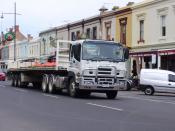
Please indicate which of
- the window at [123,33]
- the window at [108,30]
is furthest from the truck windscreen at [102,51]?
the window at [108,30]

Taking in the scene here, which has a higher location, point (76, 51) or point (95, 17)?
point (95, 17)

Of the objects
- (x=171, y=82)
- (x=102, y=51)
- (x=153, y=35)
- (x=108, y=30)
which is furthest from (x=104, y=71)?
(x=108, y=30)

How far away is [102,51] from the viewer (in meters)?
25.0

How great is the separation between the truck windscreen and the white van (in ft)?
29.5

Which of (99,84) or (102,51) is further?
(102,51)

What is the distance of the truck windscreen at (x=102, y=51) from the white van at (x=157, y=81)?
29.5 feet

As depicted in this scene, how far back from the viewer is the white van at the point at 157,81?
33.4 meters

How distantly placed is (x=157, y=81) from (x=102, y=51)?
9.72 metres

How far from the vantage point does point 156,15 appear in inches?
1698

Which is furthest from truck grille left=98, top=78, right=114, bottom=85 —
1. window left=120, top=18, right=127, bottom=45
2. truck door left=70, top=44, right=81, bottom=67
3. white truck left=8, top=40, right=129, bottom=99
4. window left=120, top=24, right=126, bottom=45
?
window left=120, top=24, right=126, bottom=45

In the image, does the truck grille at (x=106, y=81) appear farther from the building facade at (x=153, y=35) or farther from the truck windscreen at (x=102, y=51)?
the building facade at (x=153, y=35)

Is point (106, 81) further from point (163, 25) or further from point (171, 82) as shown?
point (163, 25)

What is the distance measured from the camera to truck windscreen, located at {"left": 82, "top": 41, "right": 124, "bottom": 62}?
25.0 metres

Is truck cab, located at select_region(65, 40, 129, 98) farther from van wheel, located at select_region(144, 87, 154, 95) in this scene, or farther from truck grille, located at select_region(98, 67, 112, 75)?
van wheel, located at select_region(144, 87, 154, 95)
